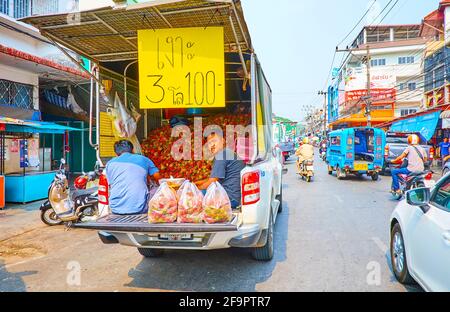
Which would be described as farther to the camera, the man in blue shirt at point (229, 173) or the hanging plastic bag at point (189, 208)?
the man in blue shirt at point (229, 173)

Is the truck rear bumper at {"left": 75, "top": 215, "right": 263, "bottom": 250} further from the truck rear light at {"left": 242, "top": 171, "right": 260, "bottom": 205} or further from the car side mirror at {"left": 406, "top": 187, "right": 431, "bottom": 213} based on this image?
the car side mirror at {"left": 406, "top": 187, "right": 431, "bottom": 213}

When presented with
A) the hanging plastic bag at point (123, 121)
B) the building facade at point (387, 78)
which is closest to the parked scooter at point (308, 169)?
the hanging plastic bag at point (123, 121)

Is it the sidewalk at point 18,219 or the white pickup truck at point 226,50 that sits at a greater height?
the white pickup truck at point 226,50

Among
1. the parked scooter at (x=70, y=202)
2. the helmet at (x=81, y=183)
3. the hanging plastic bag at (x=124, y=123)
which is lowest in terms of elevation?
the parked scooter at (x=70, y=202)

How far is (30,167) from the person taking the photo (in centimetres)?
1020

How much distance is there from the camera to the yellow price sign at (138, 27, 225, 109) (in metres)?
4.04

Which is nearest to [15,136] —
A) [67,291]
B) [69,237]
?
[69,237]

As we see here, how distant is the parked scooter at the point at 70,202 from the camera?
6.58 meters

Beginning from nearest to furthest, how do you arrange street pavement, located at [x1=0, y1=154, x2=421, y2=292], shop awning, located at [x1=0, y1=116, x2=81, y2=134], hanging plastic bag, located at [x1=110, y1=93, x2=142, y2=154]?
street pavement, located at [x1=0, y1=154, x2=421, y2=292], hanging plastic bag, located at [x1=110, y1=93, x2=142, y2=154], shop awning, located at [x1=0, y1=116, x2=81, y2=134]

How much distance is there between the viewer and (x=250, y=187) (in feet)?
11.9

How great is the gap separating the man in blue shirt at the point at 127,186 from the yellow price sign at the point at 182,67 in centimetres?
74

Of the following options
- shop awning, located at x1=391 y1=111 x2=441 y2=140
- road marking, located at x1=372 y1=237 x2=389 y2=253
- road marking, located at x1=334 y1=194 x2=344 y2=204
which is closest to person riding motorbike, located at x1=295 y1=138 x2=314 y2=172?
road marking, located at x1=334 y1=194 x2=344 y2=204

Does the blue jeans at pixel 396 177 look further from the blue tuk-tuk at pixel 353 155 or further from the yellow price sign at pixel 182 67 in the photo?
the yellow price sign at pixel 182 67

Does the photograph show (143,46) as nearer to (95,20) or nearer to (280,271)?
(95,20)
